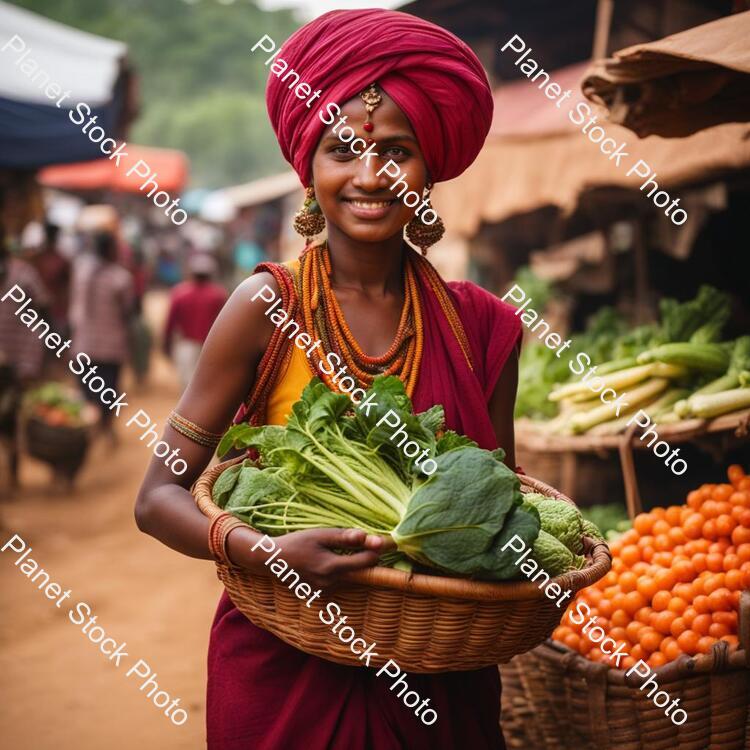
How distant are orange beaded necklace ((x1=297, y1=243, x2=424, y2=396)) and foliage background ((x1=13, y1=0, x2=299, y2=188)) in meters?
52.0

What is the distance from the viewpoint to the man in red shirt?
881 cm

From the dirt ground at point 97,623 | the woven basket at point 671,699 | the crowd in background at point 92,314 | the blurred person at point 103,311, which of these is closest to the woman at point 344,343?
the woven basket at point 671,699

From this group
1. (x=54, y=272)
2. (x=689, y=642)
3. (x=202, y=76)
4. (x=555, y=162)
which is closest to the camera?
(x=689, y=642)

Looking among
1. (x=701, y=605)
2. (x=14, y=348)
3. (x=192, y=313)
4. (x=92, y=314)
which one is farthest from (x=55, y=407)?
→ (x=701, y=605)

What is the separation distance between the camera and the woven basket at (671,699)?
2588mm

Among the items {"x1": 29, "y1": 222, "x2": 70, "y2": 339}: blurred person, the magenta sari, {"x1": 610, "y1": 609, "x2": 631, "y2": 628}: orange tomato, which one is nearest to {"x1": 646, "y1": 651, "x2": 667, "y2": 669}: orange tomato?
{"x1": 610, "y1": 609, "x2": 631, "y2": 628}: orange tomato

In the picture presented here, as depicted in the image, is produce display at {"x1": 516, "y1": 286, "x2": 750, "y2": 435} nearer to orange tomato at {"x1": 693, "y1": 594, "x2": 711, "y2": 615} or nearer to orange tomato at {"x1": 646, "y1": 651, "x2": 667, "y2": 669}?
orange tomato at {"x1": 693, "y1": 594, "x2": 711, "y2": 615}

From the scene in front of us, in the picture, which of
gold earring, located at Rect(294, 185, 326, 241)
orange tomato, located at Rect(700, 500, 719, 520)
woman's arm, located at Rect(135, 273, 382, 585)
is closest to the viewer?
woman's arm, located at Rect(135, 273, 382, 585)

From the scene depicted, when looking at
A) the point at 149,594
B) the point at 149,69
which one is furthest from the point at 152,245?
the point at 149,69

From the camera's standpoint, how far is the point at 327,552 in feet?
4.99

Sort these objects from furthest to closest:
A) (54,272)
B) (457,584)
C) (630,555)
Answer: (54,272)
(630,555)
(457,584)

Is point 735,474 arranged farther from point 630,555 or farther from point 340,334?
point 340,334

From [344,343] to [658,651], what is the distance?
1.63 metres

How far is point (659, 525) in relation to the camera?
331 centimetres
